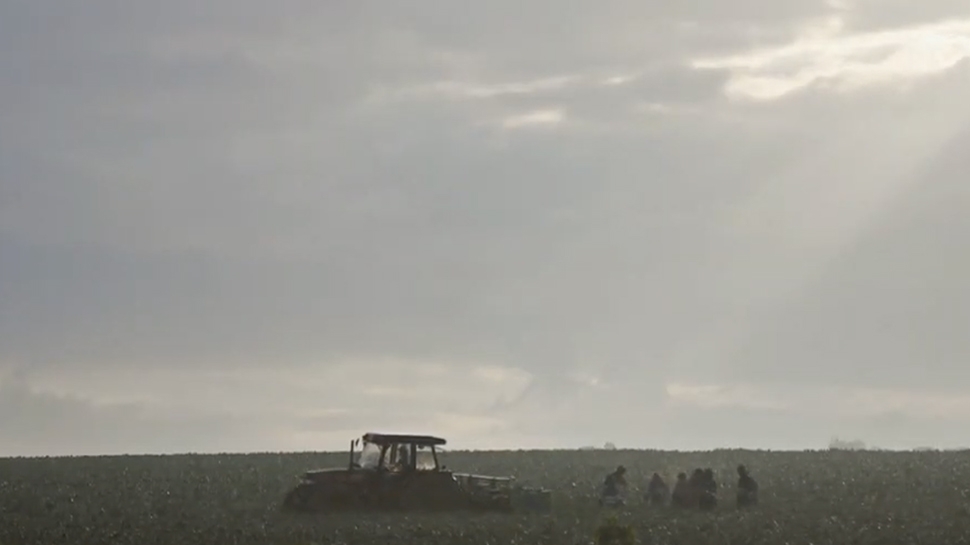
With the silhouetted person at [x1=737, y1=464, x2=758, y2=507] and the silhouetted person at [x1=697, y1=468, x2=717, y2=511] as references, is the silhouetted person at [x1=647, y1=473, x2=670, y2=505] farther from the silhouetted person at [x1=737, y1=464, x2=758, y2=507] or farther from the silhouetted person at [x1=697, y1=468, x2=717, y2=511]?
the silhouetted person at [x1=737, y1=464, x2=758, y2=507]

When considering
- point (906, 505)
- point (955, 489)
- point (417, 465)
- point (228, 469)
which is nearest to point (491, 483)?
point (417, 465)

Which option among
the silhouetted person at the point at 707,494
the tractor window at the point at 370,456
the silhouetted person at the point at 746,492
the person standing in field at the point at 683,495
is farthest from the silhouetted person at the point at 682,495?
the tractor window at the point at 370,456

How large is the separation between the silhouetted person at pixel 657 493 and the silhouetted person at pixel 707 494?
1.35m

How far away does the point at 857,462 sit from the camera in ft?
204

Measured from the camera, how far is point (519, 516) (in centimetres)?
4300

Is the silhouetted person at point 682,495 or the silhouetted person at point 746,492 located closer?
the silhouetted person at point 682,495

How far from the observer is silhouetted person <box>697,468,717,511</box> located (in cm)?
4509

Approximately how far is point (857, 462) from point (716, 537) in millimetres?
25660

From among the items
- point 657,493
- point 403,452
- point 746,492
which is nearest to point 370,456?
point 403,452

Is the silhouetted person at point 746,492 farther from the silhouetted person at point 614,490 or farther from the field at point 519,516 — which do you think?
the silhouetted person at point 614,490

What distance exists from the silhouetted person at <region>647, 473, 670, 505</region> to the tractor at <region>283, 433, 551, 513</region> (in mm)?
3232

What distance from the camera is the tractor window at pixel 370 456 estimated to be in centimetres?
4641

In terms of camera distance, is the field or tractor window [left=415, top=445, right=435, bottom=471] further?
tractor window [left=415, top=445, right=435, bottom=471]

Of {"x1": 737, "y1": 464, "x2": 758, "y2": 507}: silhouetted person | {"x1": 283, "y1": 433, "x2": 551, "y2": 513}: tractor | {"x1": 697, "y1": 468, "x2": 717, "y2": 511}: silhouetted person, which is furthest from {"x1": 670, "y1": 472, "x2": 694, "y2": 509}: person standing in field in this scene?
{"x1": 283, "y1": 433, "x2": 551, "y2": 513}: tractor
